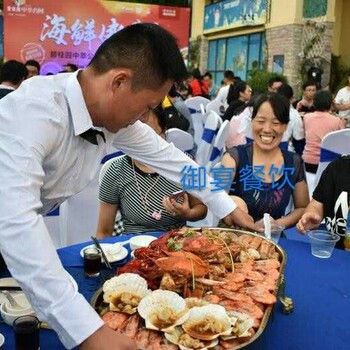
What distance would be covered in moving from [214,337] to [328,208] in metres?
1.52

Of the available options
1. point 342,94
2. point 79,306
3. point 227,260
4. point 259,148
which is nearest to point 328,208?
point 259,148

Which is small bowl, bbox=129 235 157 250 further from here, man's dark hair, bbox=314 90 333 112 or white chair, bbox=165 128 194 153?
man's dark hair, bbox=314 90 333 112

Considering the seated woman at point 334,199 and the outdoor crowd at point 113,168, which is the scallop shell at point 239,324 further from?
the seated woman at point 334,199

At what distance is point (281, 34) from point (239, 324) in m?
11.1

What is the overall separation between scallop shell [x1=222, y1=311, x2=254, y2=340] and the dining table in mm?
39

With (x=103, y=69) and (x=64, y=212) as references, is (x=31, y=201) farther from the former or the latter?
(x=64, y=212)

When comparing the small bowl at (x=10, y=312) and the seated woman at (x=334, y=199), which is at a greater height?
the seated woman at (x=334, y=199)

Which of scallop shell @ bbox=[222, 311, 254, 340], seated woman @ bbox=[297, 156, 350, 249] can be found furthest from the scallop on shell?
seated woman @ bbox=[297, 156, 350, 249]

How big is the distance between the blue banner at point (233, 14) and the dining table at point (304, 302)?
11.2 meters

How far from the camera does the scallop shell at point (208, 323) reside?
1.07 m

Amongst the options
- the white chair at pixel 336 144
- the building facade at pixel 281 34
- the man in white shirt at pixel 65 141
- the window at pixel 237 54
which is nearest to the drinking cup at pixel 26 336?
the man in white shirt at pixel 65 141

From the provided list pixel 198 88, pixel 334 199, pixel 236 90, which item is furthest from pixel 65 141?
pixel 198 88

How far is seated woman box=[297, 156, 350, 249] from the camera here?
7.36 ft

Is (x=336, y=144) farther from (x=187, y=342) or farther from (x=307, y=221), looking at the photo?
(x=187, y=342)
